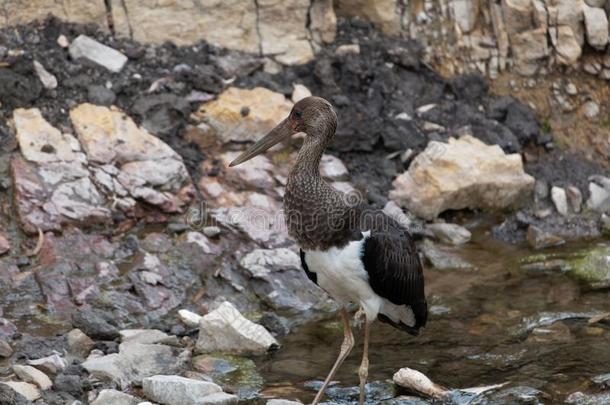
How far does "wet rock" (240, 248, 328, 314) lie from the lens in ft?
28.5

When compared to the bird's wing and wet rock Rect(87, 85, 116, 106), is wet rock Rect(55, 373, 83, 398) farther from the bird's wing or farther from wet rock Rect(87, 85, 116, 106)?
wet rock Rect(87, 85, 116, 106)

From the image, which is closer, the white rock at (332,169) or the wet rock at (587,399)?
the wet rock at (587,399)

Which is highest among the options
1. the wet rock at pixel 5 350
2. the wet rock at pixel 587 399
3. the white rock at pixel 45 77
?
the white rock at pixel 45 77

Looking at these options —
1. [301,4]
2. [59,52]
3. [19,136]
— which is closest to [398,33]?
[301,4]

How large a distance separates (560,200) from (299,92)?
3065mm

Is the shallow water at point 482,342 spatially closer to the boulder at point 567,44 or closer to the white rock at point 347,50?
the white rock at point 347,50

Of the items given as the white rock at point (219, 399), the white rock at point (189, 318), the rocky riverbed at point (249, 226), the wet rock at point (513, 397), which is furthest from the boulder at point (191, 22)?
the wet rock at point (513, 397)

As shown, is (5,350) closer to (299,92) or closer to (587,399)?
(587,399)

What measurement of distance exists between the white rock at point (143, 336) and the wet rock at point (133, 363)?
6.0 inches

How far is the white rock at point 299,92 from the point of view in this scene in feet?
34.9

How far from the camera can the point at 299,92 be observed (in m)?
10.7

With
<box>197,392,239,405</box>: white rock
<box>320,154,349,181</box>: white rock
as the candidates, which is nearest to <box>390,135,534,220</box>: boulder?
<box>320,154,349,181</box>: white rock

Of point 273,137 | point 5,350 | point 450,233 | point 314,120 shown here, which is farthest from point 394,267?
point 450,233

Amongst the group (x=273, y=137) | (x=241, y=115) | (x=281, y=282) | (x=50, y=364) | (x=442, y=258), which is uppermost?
(x=273, y=137)
